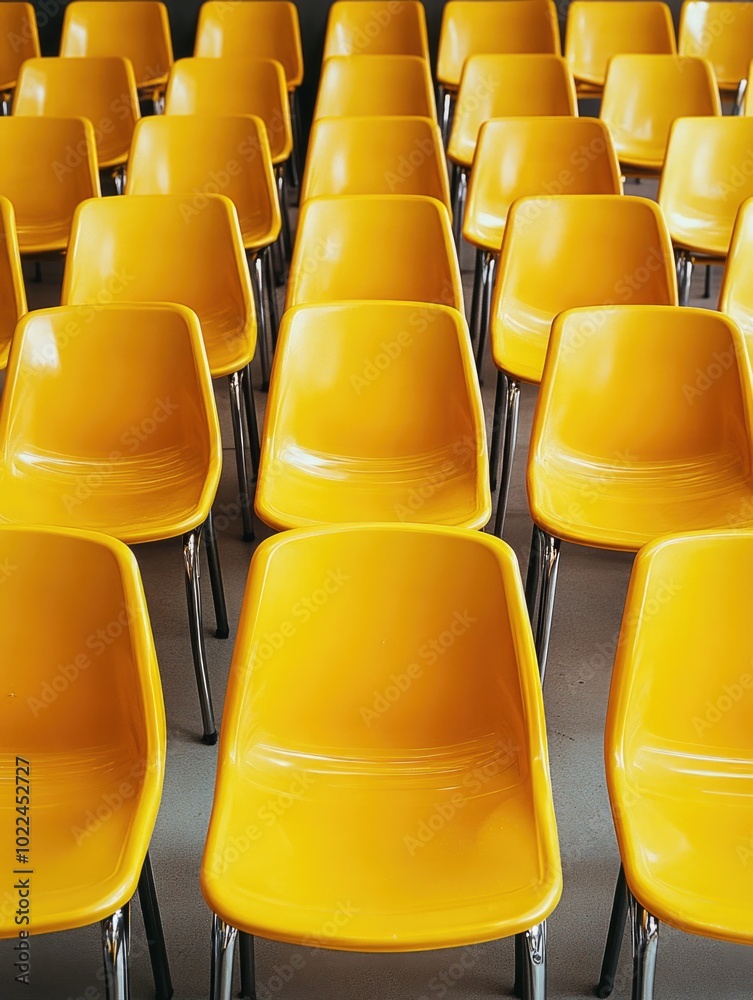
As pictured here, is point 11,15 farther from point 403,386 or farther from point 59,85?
point 403,386

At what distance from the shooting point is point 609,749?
1672 millimetres

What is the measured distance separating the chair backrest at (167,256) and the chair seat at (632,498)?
1.18 metres

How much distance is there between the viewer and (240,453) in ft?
10.2

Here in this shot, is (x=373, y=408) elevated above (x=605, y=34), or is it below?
below

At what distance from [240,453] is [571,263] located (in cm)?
111

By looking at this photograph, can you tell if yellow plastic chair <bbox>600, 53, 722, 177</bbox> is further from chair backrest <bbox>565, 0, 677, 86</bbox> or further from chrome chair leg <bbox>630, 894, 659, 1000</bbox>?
chrome chair leg <bbox>630, 894, 659, 1000</bbox>

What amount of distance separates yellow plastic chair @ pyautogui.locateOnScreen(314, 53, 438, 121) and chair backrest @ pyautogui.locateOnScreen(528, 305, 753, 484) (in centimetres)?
244

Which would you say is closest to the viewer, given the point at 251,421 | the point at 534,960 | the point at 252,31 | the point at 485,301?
the point at 534,960

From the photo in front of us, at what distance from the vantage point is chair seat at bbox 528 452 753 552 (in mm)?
2317

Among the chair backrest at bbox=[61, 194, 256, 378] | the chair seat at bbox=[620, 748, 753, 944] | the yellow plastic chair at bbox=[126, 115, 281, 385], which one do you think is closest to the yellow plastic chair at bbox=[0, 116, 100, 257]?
the yellow plastic chair at bbox=[126, 115, 281, 385]

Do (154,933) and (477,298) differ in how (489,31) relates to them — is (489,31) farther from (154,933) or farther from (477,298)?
(154,933)

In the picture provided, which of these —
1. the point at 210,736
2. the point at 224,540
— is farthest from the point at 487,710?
the point at 224,540

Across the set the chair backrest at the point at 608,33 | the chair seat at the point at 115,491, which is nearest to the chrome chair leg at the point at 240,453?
the chair seat at the point at 115,491

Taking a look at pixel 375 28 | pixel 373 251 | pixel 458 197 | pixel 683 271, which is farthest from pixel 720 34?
pixel 373 251
